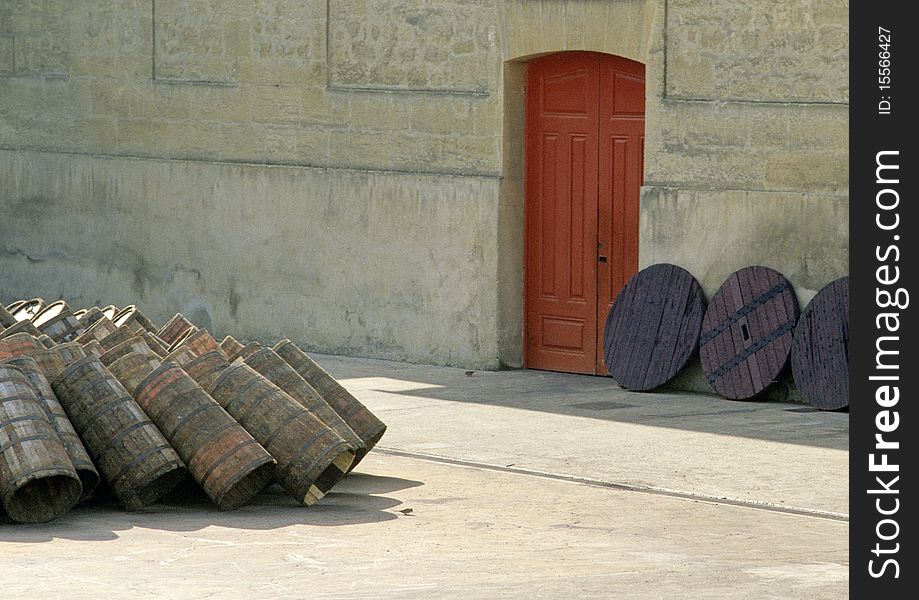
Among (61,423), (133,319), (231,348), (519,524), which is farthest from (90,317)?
(519,524)

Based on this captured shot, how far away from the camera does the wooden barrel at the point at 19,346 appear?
38.4 ft

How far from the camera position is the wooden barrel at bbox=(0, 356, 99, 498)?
10.4 m

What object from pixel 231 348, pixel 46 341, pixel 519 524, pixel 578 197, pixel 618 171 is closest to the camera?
pixel 519 524

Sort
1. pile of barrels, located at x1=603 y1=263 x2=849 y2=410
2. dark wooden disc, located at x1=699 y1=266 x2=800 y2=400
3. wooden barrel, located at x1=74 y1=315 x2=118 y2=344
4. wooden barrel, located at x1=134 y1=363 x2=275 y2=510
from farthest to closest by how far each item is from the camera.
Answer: dark wooden disc, located at x1=699 y1=266 x2=800 y2=400 < pile of barrels, located at x1=603 y1=263 x2=849 y2=410 < wooden barrel, located at x1=74 y1=315 x2=118 y2=344 < wooden barrel, located at x1=134 y1=363 x2=275 y2=510

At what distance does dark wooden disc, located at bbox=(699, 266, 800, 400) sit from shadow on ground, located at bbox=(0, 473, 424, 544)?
13.6 ft

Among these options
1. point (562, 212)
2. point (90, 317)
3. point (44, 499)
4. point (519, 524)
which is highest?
point (562, 212)

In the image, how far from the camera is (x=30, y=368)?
1107 cm

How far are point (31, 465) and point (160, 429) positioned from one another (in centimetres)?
95

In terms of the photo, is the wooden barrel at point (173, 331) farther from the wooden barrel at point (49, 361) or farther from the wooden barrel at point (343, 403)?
the wooden barrel at point (49, 361)

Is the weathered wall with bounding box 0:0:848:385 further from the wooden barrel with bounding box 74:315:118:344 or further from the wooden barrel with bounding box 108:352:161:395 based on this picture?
the wooden barrel with bounding box 108:352:161:395

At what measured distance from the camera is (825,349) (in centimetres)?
1429

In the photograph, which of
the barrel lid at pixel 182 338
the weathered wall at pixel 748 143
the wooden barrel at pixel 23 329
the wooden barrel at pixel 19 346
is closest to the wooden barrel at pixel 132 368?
the wooden barrel at pixel 19 346

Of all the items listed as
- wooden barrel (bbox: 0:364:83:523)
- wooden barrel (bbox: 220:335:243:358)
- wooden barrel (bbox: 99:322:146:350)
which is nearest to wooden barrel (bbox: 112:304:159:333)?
wooden barrel (bbox: 99:322:146:350)

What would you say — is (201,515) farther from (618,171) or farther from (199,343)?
(618,171)
